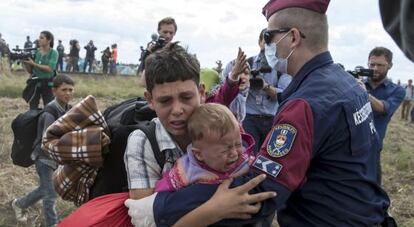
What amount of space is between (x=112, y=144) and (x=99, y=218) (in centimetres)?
37

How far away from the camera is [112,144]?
2482 mm

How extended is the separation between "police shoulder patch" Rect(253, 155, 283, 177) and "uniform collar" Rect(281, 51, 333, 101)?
39 centimetres

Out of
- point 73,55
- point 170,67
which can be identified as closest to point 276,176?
point 170,67

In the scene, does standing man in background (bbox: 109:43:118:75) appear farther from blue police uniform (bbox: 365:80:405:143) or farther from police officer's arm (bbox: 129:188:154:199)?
police officer's arm (bbox: 129:188:154:199)

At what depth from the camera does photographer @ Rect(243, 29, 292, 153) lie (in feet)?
17.5

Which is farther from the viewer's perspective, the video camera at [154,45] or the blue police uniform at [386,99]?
the blue police uniform at [386,99]

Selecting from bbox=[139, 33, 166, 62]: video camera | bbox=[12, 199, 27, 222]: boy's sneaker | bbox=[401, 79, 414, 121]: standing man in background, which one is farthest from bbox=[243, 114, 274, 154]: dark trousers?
bbox=[401, 79, 414, 121]: standing man in background

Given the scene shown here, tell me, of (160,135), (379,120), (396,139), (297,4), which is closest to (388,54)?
(379,120)

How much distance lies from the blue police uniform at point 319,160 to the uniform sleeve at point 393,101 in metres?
3.40

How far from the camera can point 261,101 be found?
17.9 feet

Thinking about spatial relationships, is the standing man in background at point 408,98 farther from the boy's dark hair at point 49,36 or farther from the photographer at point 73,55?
the photographer at point 73,55

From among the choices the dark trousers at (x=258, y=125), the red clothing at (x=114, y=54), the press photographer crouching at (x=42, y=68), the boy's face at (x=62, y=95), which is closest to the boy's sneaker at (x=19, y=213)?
the boy's face at (x=62, y=95)

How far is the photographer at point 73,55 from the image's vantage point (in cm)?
2764

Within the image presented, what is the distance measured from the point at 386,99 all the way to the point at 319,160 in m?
3.86
